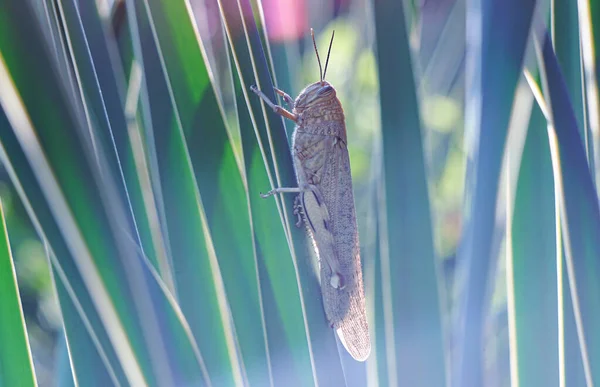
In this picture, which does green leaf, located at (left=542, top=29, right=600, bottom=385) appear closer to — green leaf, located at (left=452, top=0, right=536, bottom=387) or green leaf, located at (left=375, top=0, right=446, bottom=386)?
green leaf, located at (left=452, top=0, right=536, bottom=387)

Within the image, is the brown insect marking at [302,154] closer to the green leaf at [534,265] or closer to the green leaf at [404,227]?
the green leaf at [404,227]

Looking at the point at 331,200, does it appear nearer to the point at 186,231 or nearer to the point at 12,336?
the point at 186,231

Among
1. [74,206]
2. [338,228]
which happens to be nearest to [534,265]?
[338,228]

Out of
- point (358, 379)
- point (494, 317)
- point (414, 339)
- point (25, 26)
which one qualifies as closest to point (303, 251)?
point (414, 339)

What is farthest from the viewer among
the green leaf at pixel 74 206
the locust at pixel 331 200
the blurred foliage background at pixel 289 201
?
the locust at pixel 331 200

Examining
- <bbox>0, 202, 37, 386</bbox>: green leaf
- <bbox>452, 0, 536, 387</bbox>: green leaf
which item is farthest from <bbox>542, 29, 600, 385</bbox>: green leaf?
<bbox>0, 202, 37, 386</bbox>: green leaf

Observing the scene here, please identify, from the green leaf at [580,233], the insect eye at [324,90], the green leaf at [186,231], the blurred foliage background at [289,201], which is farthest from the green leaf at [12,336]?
the green leaf at [580,233]

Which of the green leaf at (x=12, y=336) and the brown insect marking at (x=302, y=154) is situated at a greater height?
the brown insect marking at (x=302, y=154)
